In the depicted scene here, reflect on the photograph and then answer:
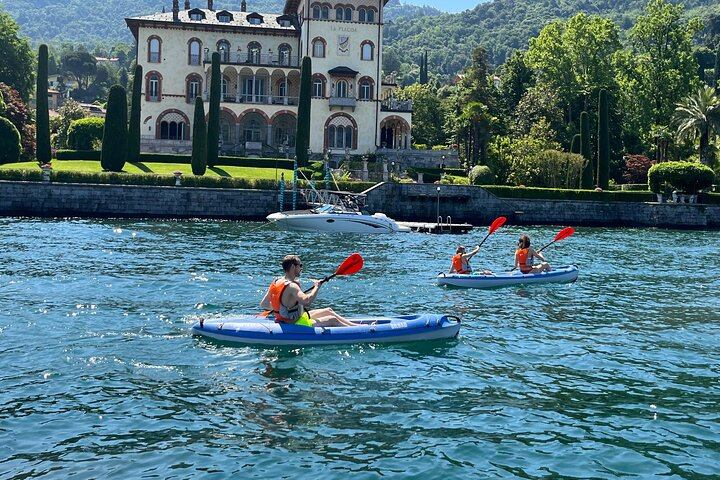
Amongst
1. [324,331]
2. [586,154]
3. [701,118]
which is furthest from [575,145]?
[324,331]

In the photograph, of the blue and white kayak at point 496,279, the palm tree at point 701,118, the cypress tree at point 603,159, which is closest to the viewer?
the blue and white kayak at point 496,279

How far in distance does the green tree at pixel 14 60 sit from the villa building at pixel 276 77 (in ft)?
47.1

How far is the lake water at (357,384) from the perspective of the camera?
11.8 metres

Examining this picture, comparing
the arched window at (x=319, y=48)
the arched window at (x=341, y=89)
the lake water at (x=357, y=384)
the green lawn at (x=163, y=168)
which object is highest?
the arched window at (x=319, y=48)

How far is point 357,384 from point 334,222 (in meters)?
31.2

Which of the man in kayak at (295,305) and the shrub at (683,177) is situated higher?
the shrub at (683,177)

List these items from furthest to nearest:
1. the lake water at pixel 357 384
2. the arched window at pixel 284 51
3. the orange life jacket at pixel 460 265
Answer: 1. the arched window at pixel 284 51
2. the orange life jacket at pixel 460 265
3. the lake water at pixel 357 384

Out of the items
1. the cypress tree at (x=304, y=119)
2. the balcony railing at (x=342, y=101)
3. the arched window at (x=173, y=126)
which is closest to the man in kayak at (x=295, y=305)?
the cypress tree at (x=304, y=119)

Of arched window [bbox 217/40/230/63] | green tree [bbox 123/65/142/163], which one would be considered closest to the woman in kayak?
green tree [bbox 123/65/142/163]

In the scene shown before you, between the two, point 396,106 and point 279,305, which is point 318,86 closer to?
point 396,106

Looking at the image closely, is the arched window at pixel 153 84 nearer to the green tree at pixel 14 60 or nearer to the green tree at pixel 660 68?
the green tree at pixel 14 60

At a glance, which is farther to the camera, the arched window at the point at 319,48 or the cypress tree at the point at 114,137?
the arched window at the point at 319,48

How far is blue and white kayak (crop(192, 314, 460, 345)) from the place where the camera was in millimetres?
17781

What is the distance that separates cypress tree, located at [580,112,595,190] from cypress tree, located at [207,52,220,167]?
89.3ft
